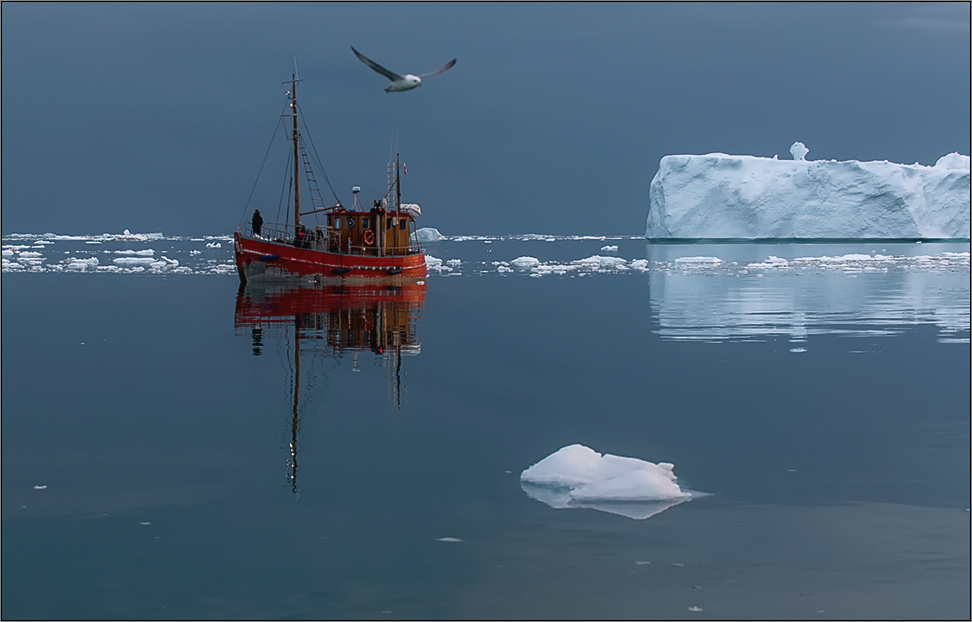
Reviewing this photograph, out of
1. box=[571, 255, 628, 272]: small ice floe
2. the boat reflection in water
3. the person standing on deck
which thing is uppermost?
the person standing on deck

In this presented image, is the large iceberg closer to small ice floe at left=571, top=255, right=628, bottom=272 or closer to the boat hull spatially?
small ice floe at left=571, top=255, right=628, bottom=272

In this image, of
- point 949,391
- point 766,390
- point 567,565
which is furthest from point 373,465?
point 949,391

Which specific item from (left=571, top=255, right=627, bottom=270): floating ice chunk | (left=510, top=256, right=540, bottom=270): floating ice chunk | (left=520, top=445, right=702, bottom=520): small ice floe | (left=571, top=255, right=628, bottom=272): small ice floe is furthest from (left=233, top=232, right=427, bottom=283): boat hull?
(left=520, top=445, right=702, bottom=520): small ice floe

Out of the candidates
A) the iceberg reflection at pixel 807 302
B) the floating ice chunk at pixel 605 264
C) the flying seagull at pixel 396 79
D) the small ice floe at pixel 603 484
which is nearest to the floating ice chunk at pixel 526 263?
the floating ice chunk at pixel 605 264

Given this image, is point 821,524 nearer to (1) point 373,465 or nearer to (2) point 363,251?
(1) point 373,465

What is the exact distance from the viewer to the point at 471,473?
6.70 m

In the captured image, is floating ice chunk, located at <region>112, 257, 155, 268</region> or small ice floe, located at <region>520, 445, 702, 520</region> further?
floating ice chunk, located at <region>112, 257, 155, 268</region>

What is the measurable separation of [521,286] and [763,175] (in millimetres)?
54106

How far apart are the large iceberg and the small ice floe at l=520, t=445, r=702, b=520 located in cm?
7649

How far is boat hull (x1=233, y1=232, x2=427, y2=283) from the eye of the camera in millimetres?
29516

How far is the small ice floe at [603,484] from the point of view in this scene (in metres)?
5.89

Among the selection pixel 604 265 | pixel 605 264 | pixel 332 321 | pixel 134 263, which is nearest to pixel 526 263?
pixel 604 265

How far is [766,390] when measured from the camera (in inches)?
391

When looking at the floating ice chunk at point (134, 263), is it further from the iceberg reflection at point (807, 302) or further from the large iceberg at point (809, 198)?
the large iceberg at point (809, 198)
